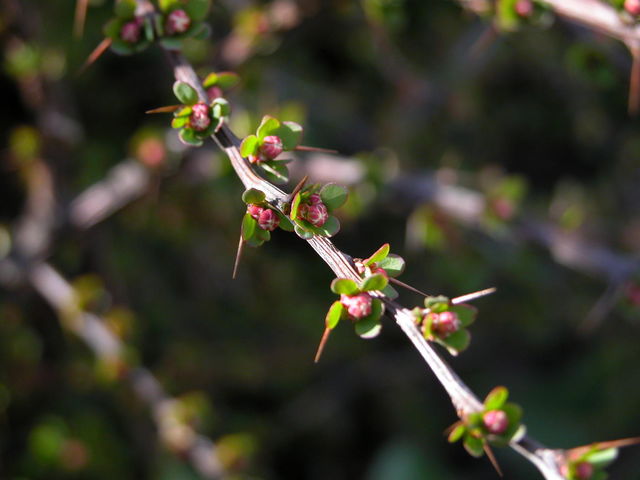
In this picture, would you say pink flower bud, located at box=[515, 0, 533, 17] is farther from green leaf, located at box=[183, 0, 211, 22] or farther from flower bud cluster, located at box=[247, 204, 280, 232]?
flower bud cluster, located at box=[247, 204, 280, 232]

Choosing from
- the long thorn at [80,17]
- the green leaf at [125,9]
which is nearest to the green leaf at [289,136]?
the green leaf at [125,9]

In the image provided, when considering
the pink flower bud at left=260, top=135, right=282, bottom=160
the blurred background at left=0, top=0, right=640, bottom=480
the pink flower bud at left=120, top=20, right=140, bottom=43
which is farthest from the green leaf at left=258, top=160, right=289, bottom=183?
the blurred background at left=0, top=0, right=640, bottom=480

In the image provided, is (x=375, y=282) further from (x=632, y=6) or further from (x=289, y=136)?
(x=632, y=6)

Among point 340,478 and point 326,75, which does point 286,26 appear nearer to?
point 326,75

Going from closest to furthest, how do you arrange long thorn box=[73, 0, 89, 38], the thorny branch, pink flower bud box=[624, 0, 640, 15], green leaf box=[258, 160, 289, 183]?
the thorny branch → green leaf box=[258, 160, 289, 183] → pink flower bud box=[624, 0, 640, 15] → long thorn box=[73, 0, 89, 38]

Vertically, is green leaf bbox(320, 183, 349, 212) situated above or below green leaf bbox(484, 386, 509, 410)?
above

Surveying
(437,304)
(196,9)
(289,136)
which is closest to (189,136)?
(289,136)

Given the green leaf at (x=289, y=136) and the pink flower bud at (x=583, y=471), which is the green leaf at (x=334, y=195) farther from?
the pink flower bud at (x=583, y=471)
